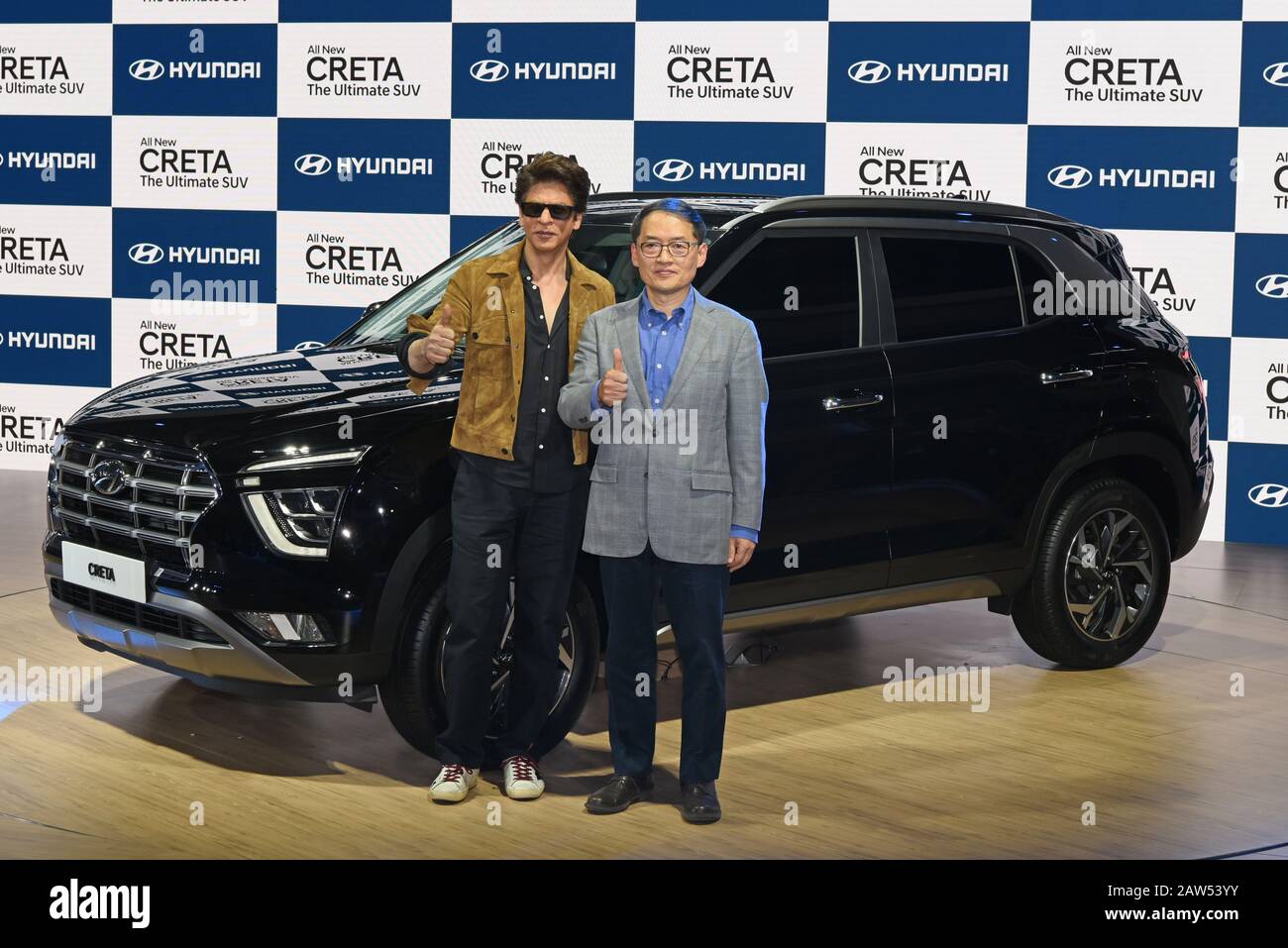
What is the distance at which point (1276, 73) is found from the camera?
8461mm

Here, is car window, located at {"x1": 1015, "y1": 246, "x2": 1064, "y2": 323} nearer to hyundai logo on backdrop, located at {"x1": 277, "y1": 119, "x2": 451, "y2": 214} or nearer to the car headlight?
the car headlight

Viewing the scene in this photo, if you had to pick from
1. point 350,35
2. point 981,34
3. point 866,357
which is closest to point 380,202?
point 350,35

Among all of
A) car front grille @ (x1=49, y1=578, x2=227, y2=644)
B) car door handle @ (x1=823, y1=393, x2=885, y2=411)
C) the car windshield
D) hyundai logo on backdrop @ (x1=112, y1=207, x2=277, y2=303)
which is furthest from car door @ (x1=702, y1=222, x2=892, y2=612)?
hyundai logo on backdrop @ (x1=112, y1=207, x2=277, y2=303)

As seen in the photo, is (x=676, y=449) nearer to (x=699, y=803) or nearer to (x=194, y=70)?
(x=699, y=803)

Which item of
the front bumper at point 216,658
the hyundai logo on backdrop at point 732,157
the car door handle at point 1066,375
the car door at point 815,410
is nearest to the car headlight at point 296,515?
the front bumper at point 216,658

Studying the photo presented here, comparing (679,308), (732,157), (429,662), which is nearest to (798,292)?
(679,308)

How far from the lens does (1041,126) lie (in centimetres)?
872

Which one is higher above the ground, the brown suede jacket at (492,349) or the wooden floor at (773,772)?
the brown suede jacket at (492,349)

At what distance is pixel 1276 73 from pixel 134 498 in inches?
256

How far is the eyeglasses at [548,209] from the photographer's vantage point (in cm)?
430

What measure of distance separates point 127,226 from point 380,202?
5.41 ft

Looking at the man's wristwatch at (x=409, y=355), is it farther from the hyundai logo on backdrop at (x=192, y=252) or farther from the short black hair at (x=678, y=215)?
the hyundai logo on backdrop at (x=192, y=252)

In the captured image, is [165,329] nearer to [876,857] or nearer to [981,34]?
[981,34]

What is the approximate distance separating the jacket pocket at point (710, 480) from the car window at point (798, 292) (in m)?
0.90
